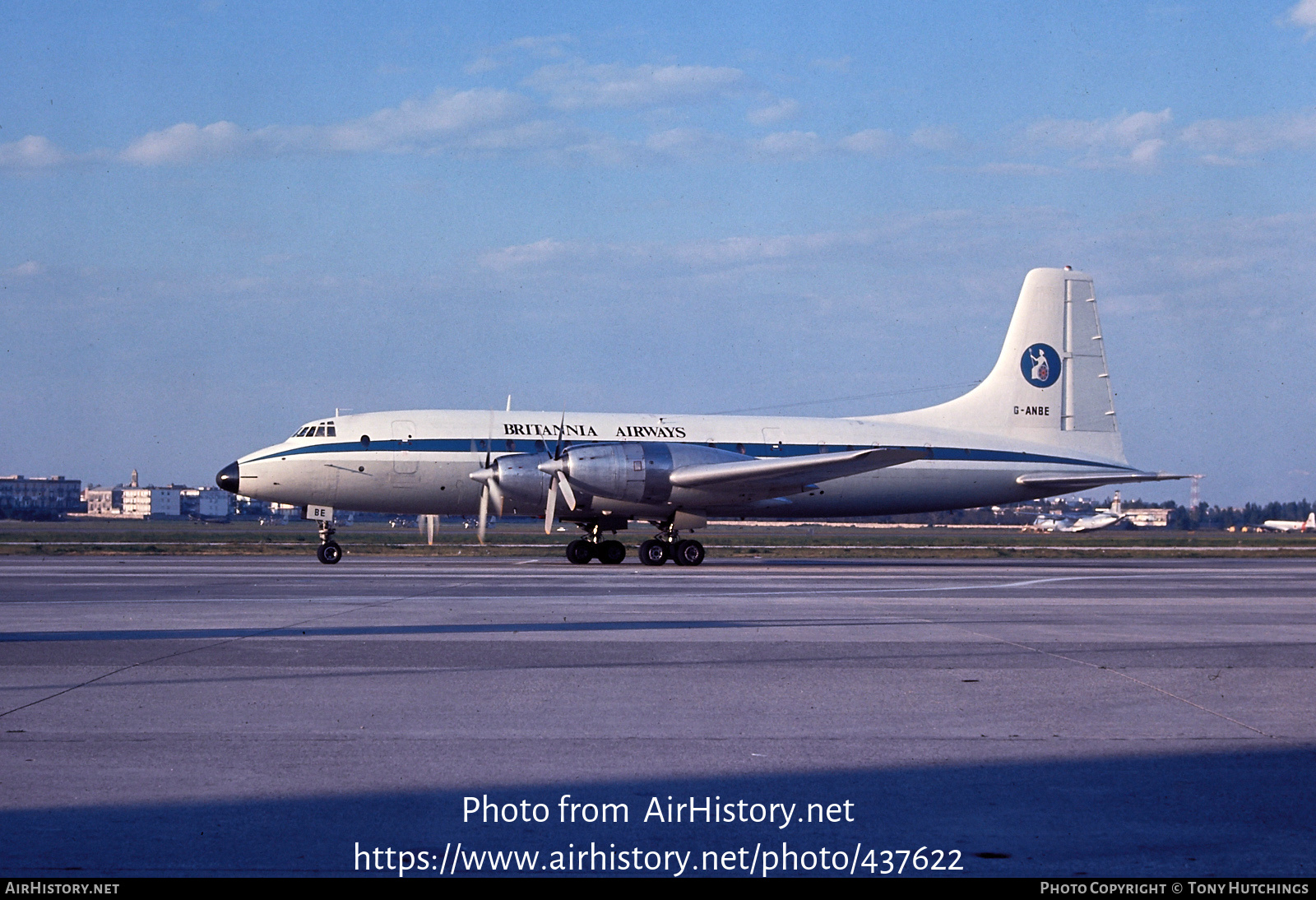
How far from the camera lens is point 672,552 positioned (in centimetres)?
3120

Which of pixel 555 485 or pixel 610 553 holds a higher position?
pixel 555 485

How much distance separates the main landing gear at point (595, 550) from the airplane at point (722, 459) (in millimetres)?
41

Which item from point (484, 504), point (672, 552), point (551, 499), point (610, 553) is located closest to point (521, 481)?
point (551, 499)

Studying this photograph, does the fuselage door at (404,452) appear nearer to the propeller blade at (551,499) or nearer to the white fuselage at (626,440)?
the white fuselage at (626,440)

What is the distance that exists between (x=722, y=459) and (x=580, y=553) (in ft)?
16.1

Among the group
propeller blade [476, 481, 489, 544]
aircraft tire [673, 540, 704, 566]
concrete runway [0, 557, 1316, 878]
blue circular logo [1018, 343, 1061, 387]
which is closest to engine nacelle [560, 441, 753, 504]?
aircraft tire [673, 540, 704, 566]

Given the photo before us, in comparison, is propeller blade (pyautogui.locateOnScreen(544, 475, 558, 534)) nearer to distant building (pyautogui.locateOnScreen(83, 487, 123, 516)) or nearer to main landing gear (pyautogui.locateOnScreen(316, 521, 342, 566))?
main landing gear (pyautogui.locateOnScreen(316, 521, 342, 566))

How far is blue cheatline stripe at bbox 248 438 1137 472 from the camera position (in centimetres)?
3159

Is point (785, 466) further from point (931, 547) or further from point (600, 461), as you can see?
point (931, 547)

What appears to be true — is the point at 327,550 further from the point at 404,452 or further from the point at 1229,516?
the point at 1229,516

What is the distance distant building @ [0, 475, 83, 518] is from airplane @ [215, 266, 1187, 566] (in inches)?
4255

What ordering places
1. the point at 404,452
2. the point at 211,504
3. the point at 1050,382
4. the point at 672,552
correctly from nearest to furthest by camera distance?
1. the point at 672,552
2. the point at 404,452
3. the point at 1050,382
4. the point at 211,504

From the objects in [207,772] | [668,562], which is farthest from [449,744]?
[668,562]

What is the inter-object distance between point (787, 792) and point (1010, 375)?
113 ft
